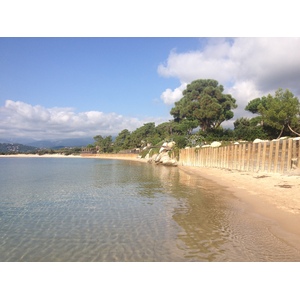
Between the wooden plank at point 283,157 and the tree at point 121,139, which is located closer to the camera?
the wooden plank at point 283,157

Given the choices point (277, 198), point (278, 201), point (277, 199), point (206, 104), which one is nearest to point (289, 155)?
point (277, 198)

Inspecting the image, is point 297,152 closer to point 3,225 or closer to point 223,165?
point 223,165

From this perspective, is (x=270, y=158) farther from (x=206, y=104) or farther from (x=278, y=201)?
(x=206, y=104)

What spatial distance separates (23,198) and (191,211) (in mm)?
7433

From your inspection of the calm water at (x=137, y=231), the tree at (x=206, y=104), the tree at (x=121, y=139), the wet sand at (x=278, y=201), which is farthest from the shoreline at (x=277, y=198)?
the tree at (x=121, y=139)

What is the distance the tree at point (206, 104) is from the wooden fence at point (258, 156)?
60.7ft

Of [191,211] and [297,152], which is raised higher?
[297,152]

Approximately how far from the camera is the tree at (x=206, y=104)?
46.7m

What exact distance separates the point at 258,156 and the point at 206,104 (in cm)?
3110

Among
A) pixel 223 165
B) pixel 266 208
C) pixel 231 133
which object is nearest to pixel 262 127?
pixel 231 133

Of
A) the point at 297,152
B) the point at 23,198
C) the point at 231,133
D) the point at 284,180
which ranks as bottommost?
the point at 23,198

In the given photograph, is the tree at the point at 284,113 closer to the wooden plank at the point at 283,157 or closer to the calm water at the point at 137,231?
the wooden plank at the point at 283,157

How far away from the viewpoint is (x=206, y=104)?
4706cm
